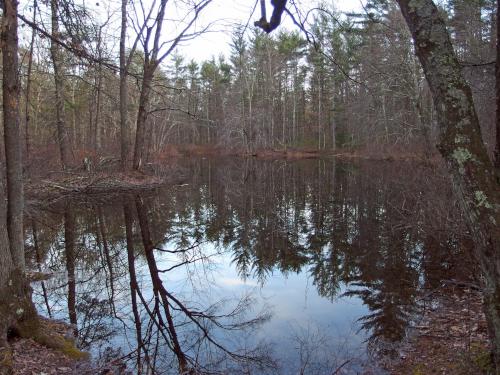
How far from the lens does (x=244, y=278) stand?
8.22 metres

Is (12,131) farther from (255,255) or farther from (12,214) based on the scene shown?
(255,255)

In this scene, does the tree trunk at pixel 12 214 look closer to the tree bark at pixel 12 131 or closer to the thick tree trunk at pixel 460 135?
the tree bark at pixel 12 131

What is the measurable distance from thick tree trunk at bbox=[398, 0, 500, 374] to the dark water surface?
2651 millimetres

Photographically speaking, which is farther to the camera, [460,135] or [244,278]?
[244,278]

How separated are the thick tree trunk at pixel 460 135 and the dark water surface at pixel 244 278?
2651 millimetres

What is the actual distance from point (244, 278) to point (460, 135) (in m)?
6.09

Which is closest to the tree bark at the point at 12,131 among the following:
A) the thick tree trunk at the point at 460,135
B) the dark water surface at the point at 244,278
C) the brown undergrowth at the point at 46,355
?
the brown undergrowth at the point at 46,355

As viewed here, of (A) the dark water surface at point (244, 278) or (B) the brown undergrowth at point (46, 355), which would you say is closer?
(B) the brown undergrowth at point (46, 355)

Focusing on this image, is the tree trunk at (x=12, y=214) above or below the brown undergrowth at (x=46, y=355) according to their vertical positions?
above

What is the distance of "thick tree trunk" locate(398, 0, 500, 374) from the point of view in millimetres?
2678

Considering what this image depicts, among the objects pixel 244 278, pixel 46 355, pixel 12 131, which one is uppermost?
pixel 12 131

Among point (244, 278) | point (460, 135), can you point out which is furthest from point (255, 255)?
point (460, 135)

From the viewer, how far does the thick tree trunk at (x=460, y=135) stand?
2.68 m

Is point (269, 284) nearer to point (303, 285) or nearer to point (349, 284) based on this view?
point (303, 285)
